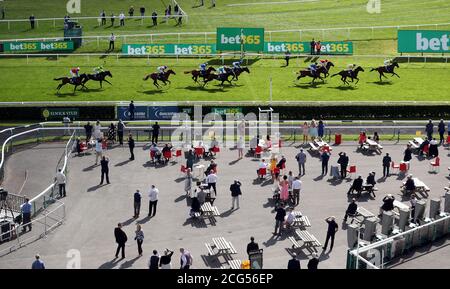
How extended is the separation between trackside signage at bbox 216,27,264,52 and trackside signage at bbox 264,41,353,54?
93 centimetres

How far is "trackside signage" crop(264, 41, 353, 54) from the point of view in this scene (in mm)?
59281

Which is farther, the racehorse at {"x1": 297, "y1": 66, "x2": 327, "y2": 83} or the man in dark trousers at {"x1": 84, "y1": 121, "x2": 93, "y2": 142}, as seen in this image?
the racehorse at {"x1": 297, "y1": 66, "x2": 327, "y2": 83}

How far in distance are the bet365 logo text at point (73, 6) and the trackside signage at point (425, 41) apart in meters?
32.7

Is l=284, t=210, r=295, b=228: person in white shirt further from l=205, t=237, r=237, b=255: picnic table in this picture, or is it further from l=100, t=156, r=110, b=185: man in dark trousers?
l=100, t=156, r=110, b=185: man in dark trousers

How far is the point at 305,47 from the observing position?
59656 millimetres

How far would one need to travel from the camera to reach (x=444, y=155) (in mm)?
38344

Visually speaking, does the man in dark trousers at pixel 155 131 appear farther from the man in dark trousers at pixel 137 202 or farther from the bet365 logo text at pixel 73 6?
the bet365 logo text at pixel 73 6

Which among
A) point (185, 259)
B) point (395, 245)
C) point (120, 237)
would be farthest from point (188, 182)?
point (395, 245)

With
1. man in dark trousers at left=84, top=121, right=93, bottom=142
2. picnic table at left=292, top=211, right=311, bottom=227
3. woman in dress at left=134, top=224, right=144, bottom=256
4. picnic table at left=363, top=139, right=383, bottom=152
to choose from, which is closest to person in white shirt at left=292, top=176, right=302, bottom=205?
picnic table at left=292, top=211, right=311, bottom=227

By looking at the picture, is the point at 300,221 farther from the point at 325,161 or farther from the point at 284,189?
the point at 325,161

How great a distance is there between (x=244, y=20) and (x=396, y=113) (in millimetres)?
28794

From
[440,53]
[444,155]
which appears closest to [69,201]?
[444,155]

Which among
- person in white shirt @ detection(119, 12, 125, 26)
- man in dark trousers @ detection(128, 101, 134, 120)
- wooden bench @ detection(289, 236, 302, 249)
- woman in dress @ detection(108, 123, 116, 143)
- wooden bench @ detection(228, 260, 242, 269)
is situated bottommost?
wooden bench @ detection(228, 260, 242, 269)
